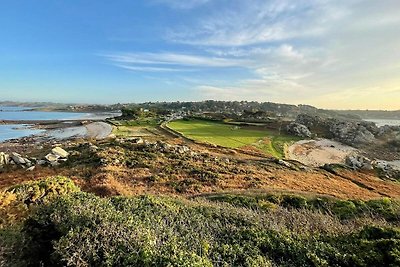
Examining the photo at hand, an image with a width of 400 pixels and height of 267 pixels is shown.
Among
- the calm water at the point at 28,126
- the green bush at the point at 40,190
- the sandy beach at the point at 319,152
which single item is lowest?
the calm water at the point at 28,126

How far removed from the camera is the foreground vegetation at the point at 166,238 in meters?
5.30

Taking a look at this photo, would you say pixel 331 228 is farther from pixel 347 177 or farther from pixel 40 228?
pixel 347 177

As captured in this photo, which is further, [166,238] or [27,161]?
[27,161]

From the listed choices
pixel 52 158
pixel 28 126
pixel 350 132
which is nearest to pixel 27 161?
pixel 52 158

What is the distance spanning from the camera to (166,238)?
19.6 feet

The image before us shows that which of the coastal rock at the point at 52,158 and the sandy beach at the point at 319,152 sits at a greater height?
the coastal rock at the point at 52,158

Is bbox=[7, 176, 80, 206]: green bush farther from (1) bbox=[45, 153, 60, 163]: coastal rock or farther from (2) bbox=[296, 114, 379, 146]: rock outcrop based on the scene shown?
(2) bbox=[296, 114, 379, 146]: rock outcrop

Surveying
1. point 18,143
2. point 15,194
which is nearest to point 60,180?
point 15,194

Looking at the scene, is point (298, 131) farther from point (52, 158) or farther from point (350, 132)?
point (52, 158)

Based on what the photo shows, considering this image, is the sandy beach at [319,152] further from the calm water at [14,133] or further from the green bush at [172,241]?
the calm water at [14,133]

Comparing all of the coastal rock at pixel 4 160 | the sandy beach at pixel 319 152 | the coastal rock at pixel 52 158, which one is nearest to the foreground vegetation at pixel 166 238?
the coastal rock at pixel 52 158

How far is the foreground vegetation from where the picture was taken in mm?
5305

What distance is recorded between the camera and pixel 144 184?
2023 cm

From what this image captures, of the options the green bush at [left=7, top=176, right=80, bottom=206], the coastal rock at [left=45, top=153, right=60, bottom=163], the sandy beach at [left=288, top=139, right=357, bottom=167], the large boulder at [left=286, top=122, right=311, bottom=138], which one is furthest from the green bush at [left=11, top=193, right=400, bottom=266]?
the large boulder at [left=286, top=122, right=311, bottom=138]
